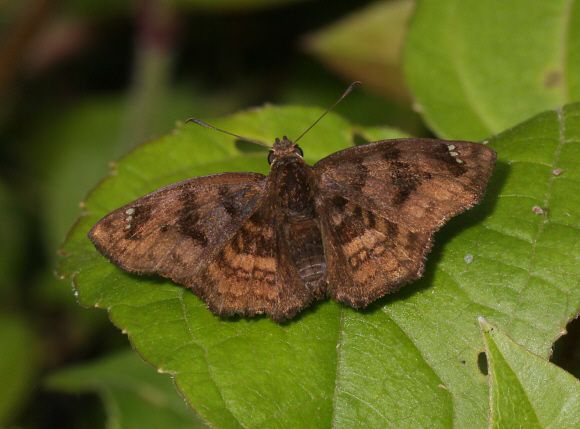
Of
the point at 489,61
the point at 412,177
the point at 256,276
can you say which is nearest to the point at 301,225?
the point at 256,276

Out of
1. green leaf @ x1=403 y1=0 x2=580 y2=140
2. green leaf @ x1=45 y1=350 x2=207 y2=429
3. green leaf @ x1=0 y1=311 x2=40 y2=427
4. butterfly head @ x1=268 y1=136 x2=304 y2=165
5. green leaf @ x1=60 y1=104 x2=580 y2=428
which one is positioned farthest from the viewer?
green leaf @ x1=0 y1=311 x2=40 y2=427

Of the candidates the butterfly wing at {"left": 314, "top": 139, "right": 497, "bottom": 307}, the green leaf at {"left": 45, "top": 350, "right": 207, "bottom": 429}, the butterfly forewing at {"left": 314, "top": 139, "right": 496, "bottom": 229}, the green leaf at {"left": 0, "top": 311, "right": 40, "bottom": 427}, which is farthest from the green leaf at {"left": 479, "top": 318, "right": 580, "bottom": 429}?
the green leaf at {"left": 0, "top": 311, "right": 40, "bottom": 427}

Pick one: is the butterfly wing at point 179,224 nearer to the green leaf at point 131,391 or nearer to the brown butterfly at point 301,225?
the brown butterfly at point 301,225

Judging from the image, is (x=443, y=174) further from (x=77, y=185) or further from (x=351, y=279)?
(x=77, y=185)

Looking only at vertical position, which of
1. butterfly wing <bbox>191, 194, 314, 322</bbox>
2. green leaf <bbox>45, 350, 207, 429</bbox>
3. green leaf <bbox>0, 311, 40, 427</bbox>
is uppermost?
butterfly wing <bbox>191, 194, 314, 322</bbox>

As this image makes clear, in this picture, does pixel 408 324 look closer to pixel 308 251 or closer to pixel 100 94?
pixel 308 251

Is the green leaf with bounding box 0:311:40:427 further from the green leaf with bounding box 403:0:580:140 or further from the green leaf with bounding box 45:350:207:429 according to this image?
the green leaf with bounding box 403:0:580:140

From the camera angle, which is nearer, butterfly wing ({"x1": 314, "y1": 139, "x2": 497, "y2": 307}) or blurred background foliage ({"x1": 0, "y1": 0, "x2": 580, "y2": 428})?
butterfly wing ({"x1": 314, "y1": 139, "x2": 497, "y2": 307})

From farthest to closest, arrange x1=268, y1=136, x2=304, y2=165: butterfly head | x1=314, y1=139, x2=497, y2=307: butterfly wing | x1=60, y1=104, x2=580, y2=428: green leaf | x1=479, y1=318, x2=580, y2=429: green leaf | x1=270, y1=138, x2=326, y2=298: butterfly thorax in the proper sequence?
x1=268, y1=136, x2=304, y2=165: butterfly head → x1=270, y1=138, x2=326, y2=298: butterfly thorax → x1=314, y1=139, x2=497, y2=307: butterfly wing → x1=60, y1=104, x2=580, y2=428: green leaf → x1=479, y1=318, x2=580, y2=429: green leaf
